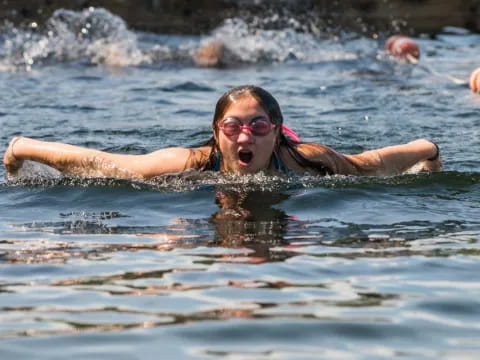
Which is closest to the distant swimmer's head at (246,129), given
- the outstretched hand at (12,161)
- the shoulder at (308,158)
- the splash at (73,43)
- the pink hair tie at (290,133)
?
the shoulder at (308,158)

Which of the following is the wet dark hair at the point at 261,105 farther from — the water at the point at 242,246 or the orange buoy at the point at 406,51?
the orange buoy at the point at 406,51

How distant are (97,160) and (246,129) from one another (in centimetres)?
111

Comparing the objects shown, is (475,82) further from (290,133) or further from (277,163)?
(277,163)

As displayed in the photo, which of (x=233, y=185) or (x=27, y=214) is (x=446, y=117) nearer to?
(x=233, y=185)

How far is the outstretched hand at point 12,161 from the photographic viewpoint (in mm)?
7754

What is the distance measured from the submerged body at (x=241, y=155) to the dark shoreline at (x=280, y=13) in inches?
578

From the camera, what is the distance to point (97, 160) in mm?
7641

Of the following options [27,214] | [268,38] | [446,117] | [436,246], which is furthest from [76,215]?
[268,38]

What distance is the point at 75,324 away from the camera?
4.41m

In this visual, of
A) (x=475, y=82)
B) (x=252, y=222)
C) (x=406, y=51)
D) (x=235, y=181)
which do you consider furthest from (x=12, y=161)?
(x=406, y=51)

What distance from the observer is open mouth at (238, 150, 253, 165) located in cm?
745

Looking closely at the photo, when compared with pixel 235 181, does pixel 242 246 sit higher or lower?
lower

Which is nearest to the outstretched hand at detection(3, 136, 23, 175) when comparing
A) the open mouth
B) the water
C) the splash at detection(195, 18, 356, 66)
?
the water

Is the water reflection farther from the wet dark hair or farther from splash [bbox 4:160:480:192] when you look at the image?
the wet dark hair
